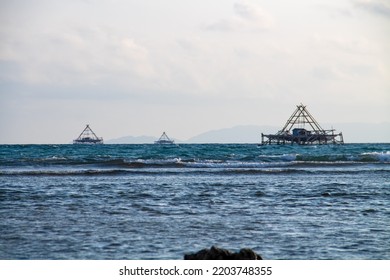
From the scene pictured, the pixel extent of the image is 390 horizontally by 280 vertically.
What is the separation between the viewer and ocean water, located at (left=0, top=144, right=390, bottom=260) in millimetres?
11344

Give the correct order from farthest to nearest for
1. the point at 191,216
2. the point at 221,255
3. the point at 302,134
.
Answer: the point at 302,134 → the point at 191,216 → the point at 221,255

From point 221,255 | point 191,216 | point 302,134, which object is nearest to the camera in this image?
point 221,255

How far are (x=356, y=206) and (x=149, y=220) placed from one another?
4.79 meters

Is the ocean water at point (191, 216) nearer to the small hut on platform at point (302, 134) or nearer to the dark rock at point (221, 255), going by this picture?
the dark rock at point (221, 255)

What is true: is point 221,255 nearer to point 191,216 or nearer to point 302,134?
point 191,216

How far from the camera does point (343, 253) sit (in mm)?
11023

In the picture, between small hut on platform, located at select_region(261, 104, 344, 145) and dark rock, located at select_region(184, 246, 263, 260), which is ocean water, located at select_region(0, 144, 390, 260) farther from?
small hut on platform, located at select_region(261, 104, 344, 145)

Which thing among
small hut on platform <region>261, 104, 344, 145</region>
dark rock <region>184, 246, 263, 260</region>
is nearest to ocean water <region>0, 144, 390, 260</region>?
dark rock <region>184, 246, 263, 260</region>

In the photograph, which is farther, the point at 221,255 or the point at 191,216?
the point at 191,216

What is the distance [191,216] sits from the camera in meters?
14.7

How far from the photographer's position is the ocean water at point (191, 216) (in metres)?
11.3

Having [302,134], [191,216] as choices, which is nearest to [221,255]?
[191,216]

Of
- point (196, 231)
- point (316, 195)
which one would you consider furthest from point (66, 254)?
point (316, 195)
